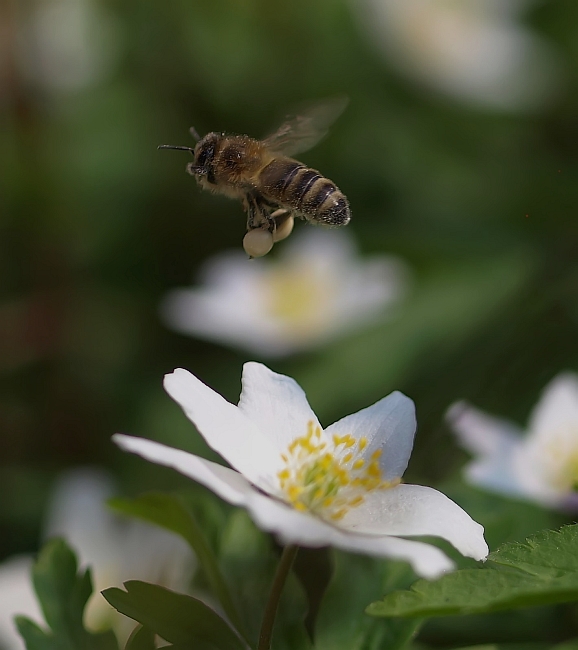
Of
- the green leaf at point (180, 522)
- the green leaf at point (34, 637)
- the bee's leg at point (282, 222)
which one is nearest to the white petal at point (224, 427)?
the green leaf at point (180, 522)

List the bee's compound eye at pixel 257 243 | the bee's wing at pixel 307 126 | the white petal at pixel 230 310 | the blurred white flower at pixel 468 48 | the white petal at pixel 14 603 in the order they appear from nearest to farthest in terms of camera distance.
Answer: the bee's compound eye at pixel 257 243 < the white petal at pixel 14 603 < the bee's wing at pixel 307 126 < the white petal at pixel 230 310 < the blurred white flower at pixel 468 48

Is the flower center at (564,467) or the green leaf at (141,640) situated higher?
the green leaf at (141,640)

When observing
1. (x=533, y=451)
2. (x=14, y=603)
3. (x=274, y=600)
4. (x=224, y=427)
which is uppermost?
(x=224, y=427)

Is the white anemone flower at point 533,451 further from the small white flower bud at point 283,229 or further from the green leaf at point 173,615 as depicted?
the green leaf at point 173,615

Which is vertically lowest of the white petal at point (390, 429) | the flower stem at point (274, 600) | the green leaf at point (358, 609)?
the green leaf at point (358, 609)

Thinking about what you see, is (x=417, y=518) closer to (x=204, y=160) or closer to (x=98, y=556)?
(x=204, y=160)

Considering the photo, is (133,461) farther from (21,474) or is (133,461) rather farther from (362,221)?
(362,221)

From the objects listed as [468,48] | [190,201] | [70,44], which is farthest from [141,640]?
[468,48]

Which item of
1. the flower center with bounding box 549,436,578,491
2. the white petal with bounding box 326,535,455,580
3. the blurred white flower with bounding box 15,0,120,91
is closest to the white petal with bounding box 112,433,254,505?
the white petal with bounding box 326,535,455,580
